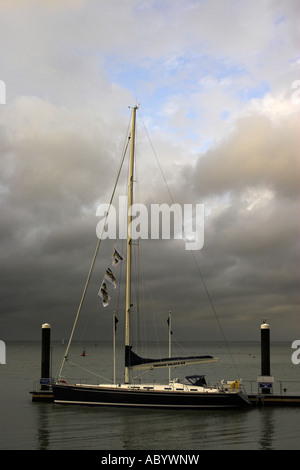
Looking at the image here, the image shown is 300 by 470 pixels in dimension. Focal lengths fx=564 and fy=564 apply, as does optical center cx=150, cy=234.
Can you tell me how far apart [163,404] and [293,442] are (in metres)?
10.4

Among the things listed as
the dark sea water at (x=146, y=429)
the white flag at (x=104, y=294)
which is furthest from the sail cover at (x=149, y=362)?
the white flag at (x=104, y=294)

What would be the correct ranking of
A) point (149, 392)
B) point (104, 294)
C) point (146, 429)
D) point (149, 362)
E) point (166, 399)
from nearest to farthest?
point (146, 429)
point (149, 392)
point (166, 399)
point (149, 362)
point (104, 294)

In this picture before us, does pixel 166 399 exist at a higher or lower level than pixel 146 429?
higher

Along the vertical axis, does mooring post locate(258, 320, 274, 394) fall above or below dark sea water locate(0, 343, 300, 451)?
above

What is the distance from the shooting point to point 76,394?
4144cm

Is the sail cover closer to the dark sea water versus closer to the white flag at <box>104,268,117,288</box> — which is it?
the dark sea water

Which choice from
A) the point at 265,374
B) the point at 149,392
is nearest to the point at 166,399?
the point at 149,392

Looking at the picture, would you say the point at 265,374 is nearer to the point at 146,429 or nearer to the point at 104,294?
the point at 146,429

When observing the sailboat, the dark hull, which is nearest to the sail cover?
the sailboat

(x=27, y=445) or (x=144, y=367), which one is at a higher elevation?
(x=144, y=367)
